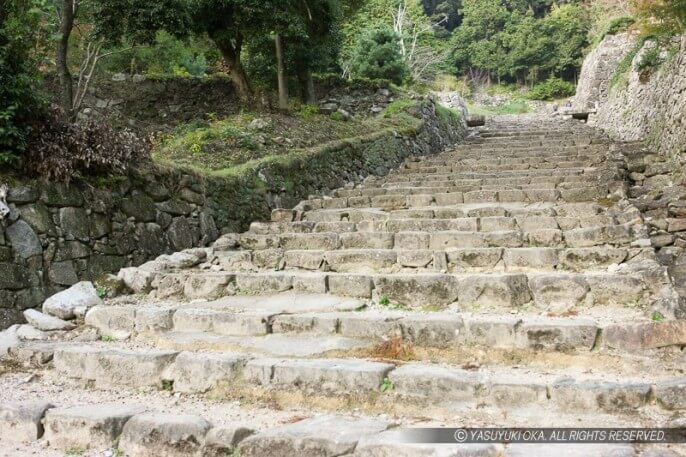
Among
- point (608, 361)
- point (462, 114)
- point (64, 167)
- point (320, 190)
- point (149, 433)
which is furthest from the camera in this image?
point (462, 114)

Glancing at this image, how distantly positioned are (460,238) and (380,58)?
1193cm

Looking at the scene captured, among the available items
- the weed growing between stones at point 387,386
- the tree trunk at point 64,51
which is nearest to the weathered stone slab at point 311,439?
the weed growing between stones at point 387,386

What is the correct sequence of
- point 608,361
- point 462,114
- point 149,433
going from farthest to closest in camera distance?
point 462,114 < point 608,361 < point 149,433

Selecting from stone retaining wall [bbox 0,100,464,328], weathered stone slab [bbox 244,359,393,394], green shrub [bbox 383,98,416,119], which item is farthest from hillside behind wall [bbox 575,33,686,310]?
green shrub [bbox 383,98,416,119]

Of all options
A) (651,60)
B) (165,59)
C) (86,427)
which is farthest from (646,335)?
(165,59)

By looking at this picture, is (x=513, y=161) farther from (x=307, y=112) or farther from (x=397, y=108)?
(x=397, y=108)

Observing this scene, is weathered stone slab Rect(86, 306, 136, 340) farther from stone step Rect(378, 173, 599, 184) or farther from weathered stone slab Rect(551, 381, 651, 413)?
stone step Rect(378, 173, 599, 184)

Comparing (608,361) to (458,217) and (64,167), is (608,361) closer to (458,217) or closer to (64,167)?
(458,217)

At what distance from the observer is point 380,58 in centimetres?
1603

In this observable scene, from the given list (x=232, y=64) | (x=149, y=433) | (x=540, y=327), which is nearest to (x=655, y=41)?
(x=232, y=64)

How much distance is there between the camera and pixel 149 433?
289cm

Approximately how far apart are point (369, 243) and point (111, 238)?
249 centimetres

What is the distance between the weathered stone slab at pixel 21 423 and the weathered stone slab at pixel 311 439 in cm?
133

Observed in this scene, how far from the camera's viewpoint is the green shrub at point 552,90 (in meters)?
28.4
